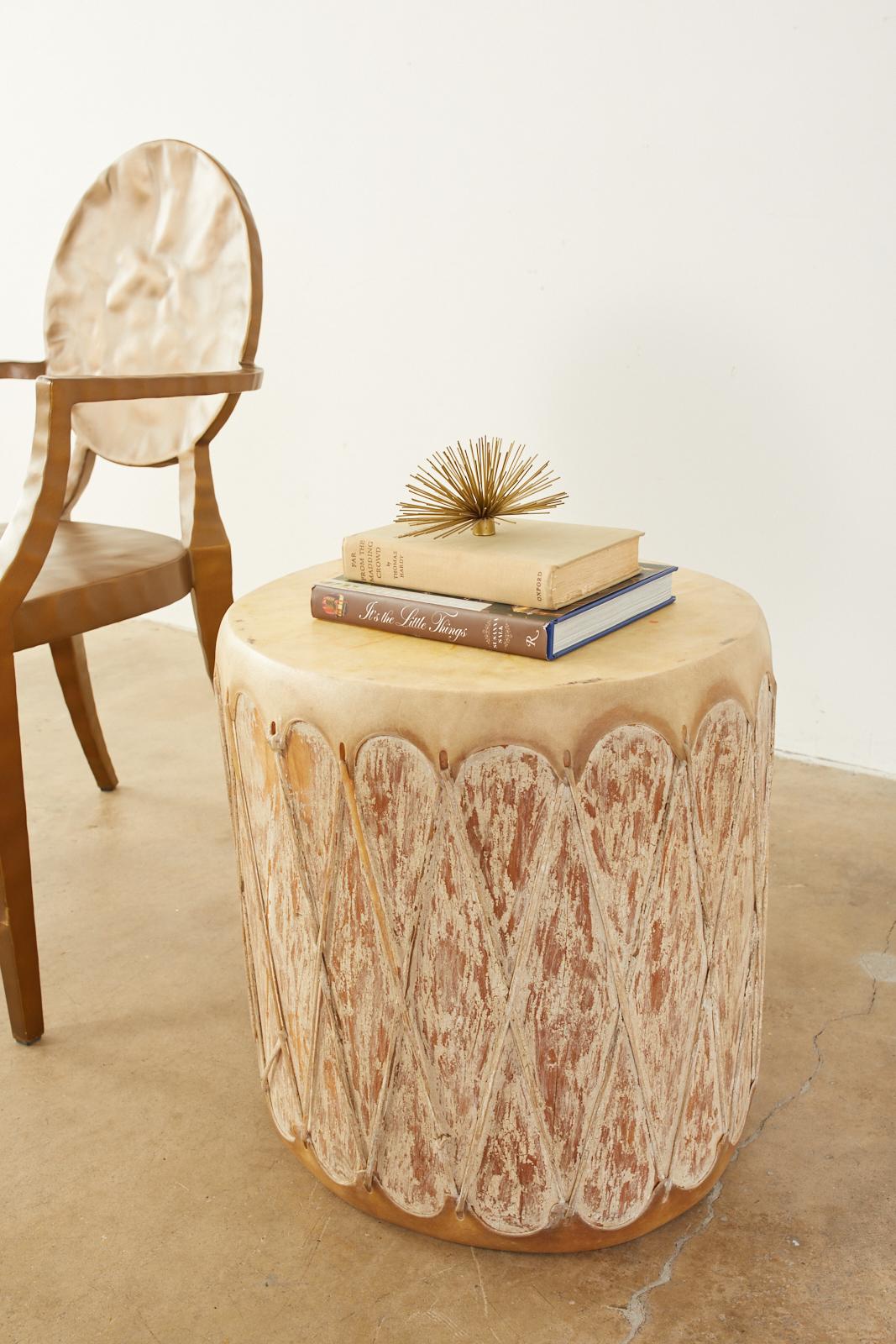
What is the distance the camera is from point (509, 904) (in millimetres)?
1063

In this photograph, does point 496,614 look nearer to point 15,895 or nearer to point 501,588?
point 501,588

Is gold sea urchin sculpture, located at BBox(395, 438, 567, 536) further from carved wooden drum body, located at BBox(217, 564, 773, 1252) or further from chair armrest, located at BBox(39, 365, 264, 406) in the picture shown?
chair armrest, located at BBox(39, 365, 264, 406)

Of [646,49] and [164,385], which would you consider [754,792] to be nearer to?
[164,385]

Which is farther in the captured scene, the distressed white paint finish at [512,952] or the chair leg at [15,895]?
the chair leg at [15,895]

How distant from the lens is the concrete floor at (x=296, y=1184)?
1.15m

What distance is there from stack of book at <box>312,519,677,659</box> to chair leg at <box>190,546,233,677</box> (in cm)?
63

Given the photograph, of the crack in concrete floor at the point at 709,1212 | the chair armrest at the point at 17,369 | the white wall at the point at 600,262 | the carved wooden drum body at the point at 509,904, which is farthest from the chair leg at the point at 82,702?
the crack in concrete floor at the point at 709,1212

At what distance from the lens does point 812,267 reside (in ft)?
7.08

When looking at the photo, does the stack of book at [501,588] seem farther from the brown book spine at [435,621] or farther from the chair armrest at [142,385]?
the chair armrest at [142,385]

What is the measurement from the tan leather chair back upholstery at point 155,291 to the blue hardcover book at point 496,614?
839mm

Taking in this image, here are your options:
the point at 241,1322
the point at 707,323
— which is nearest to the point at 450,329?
the point at 707,323

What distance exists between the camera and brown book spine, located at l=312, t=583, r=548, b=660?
1117mm

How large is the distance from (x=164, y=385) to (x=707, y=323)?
1.16m

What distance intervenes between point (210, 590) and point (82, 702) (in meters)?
0.54
